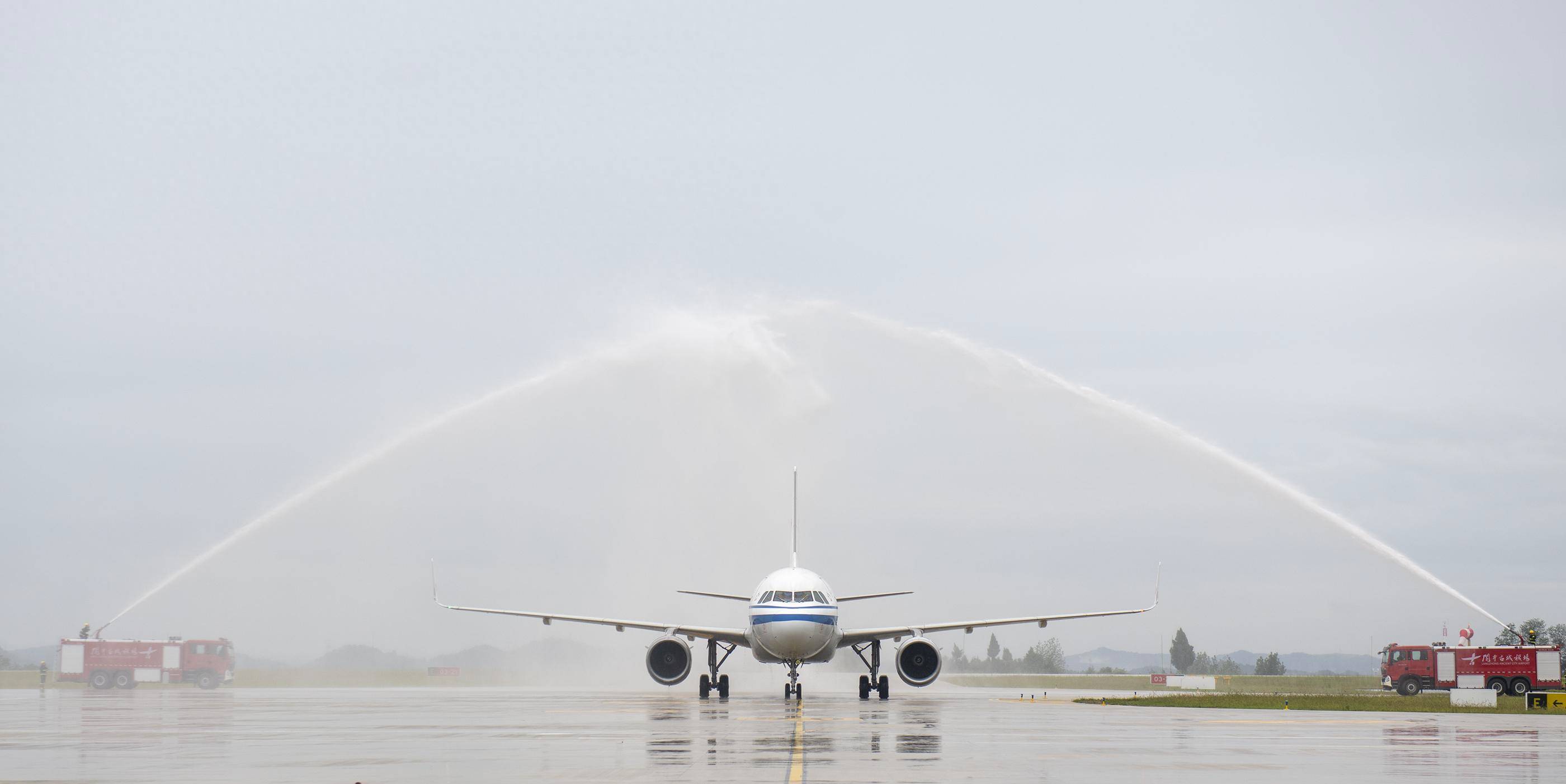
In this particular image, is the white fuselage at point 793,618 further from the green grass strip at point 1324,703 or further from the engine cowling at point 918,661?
the green grass strip at point 1324,703

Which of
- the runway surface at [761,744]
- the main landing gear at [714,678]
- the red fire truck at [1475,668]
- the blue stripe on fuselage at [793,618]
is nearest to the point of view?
the runway surface at [761,744]

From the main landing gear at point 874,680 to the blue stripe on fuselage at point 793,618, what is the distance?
3431 millimetres

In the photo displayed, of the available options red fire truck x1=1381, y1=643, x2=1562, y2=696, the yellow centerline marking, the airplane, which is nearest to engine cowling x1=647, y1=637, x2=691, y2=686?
the airplane

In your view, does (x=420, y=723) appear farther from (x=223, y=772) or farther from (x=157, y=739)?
(x=223, y=772)

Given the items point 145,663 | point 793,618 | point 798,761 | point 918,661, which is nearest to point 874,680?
point 918,661

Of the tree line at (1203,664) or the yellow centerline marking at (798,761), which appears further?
the tree line at (1203,664)

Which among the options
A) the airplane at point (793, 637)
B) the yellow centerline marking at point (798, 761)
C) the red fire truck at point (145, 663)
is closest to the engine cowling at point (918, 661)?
the airplane at point (793, 637)

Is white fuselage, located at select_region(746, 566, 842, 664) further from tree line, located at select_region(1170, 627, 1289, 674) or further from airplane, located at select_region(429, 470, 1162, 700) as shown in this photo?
tree line, located at select_region(1170, 627, 1289, 674)

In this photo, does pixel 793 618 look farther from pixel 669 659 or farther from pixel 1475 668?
pixel 1475 668

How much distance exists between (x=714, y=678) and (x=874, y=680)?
5881 mm

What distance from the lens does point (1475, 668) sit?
60719 millimetres

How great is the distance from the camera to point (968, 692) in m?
65.3

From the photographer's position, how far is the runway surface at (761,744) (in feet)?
60.1

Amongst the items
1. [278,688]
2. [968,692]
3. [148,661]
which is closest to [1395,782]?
[968,692]
